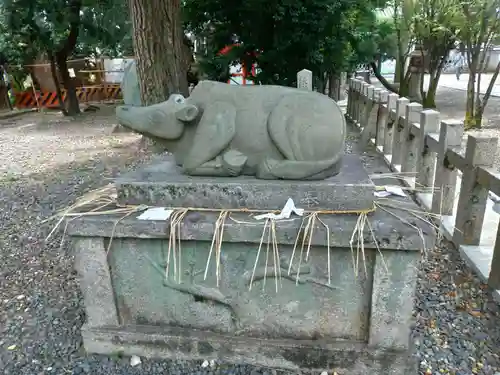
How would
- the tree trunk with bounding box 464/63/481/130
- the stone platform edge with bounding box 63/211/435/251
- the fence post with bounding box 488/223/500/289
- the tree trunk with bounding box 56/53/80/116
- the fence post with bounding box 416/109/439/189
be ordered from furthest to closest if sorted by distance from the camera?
the tree trunk with bounding box 56/53/80/116, the tree trunk with bounding box 464/63/481/130, the fence post with bounding box 416/109/439/189, the fence post with bounding box 488/223/500/289, the stone platform edge with bounding box 63/211/435/251

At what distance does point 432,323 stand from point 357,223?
1.04 m

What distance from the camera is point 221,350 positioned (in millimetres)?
2215

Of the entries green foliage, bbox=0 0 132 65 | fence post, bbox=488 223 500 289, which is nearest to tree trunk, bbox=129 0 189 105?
fence post, bbox=488 223 500 289

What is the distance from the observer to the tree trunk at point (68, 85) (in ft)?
36.1

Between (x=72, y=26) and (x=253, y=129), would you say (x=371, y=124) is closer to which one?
(x=253, y=129)

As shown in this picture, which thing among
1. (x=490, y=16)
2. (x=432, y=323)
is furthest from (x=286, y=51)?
(x=432, y=323)

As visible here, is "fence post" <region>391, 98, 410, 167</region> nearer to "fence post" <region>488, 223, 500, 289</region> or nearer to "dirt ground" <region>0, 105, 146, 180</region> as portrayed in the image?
"fence post" <region>488, 223, 500, 289</region>

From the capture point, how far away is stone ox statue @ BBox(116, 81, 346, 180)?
2070 millimetres

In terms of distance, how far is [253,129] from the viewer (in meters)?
2.12

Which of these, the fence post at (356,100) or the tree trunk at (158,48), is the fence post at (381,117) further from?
the tree trunk at (158,48)

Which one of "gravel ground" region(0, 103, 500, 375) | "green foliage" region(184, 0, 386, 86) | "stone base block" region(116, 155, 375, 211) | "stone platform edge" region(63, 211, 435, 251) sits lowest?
"gravel ground" region(0, 103, 500, 375)

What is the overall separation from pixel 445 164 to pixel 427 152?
575mm

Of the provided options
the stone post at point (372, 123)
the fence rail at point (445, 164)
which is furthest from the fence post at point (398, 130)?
the stone post at point (372, 123)

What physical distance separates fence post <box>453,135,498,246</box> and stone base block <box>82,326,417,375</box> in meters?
1.25
